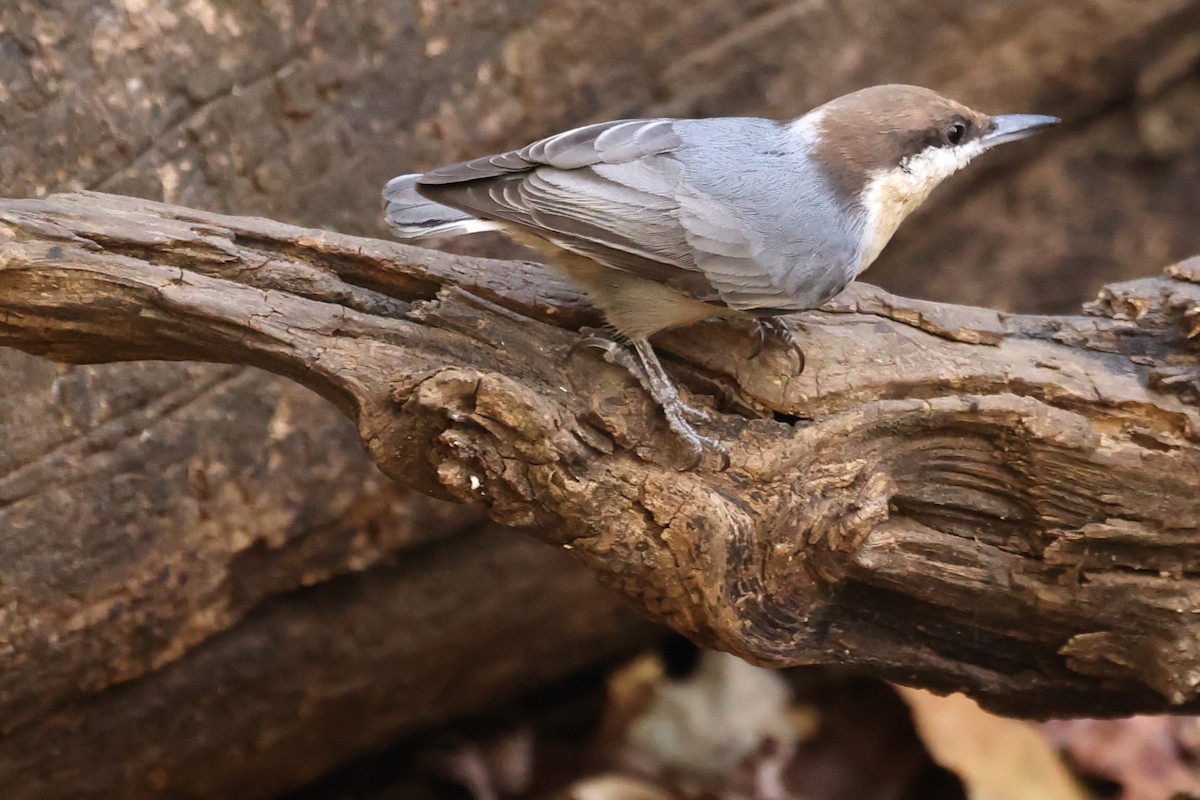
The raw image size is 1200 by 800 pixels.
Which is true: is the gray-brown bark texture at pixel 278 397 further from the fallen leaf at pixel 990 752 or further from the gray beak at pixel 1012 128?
the gray beak at pixel 1012 128

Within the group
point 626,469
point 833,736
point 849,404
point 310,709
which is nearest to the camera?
point 626,469

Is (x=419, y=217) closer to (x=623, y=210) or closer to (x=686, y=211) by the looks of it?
(x=623, y=210)

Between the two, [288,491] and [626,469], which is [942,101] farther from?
[288,491]

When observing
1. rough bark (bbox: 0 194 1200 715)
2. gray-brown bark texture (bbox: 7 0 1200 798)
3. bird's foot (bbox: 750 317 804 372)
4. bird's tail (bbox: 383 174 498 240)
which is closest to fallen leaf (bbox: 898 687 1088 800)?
rough bark (bbox: 0 194 1200 715)

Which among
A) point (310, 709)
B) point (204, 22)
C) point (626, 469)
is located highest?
point (204, 22)

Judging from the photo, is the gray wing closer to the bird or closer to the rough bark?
the bird

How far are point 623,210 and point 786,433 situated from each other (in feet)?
1.80

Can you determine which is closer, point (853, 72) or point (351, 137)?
point (351, 137)

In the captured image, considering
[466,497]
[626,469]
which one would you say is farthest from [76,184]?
[626,469]

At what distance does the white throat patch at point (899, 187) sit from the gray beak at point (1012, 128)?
33 millimetres

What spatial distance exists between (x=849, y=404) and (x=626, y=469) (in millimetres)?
499

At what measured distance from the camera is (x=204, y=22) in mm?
2781

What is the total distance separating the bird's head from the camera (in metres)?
2.49

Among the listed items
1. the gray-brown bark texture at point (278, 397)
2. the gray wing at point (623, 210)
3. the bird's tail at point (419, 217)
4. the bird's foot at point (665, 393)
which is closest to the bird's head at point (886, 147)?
the gray wing at point (623, 210)
